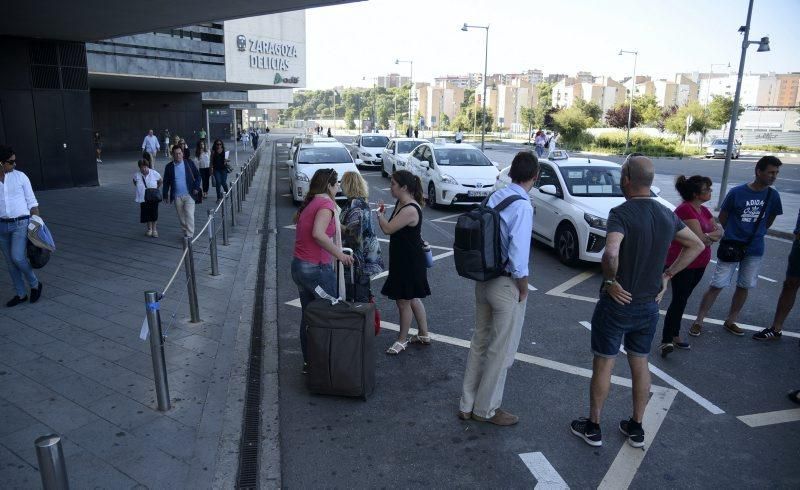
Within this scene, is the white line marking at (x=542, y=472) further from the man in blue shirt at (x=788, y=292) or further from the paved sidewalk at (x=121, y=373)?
the man in blue shirt at (x=788, y=292)

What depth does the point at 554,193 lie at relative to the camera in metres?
9.02

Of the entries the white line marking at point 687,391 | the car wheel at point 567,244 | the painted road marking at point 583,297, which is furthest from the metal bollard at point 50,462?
the car wheel at point 567,244

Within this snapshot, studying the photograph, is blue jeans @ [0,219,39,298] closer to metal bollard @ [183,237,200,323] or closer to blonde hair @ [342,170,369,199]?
metal bollard @ [183,237,200,323]

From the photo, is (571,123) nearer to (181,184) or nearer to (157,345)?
(181,184)

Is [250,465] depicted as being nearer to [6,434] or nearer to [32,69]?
[6,434]

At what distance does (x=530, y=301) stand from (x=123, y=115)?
37.0 metres

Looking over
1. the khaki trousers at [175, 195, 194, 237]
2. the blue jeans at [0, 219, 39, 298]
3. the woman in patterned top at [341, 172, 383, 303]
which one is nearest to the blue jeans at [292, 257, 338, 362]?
the woman in patterned top at [341, 172, 383, 303]

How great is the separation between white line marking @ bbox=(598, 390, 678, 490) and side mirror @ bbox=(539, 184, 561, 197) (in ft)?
16.2

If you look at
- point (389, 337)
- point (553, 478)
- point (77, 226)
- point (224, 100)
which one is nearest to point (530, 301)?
point (389, 337)

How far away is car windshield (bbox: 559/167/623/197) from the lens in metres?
8.85

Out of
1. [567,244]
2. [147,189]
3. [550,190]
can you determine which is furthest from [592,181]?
[147,189]

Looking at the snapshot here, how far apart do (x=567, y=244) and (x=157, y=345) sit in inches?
256

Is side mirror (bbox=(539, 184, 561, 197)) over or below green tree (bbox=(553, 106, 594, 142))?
below

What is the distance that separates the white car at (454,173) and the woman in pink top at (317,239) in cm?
822
